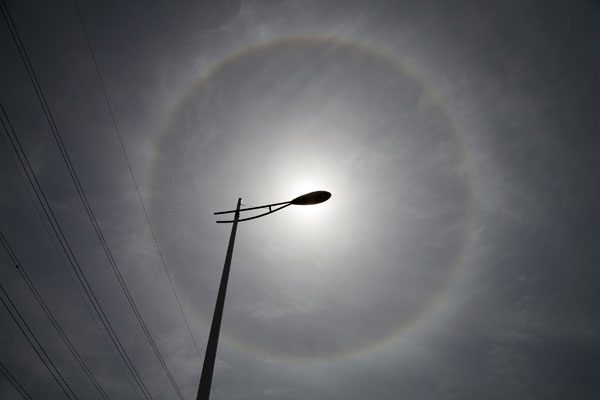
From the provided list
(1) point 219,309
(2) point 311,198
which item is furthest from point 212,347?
(2) point 311,198

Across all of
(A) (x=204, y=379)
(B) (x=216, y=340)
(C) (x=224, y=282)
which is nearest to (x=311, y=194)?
(C) (x=224, y=282)

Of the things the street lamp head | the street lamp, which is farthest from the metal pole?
the street lamp head

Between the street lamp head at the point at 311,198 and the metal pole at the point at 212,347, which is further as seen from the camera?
the street lamp head at the point at 311,198

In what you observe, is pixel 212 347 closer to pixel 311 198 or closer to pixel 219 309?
pixel 219 309

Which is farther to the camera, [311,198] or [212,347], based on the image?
[311,198]

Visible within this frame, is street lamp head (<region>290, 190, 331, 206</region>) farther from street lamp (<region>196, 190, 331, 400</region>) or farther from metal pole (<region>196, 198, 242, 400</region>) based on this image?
metal pole (<region>196, 198, 242, 400</region>)

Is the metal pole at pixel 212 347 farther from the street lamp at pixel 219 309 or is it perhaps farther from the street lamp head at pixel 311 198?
the street lamp head at pixel 311 198

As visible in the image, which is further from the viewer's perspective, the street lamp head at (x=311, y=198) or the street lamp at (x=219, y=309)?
the street lamp head at (x=311, y=198)

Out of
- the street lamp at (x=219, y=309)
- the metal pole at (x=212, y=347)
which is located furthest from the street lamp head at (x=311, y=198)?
the metal pole at (x=212, y=347)

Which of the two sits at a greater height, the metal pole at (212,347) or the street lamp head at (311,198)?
the street lamp head at (311,198)
